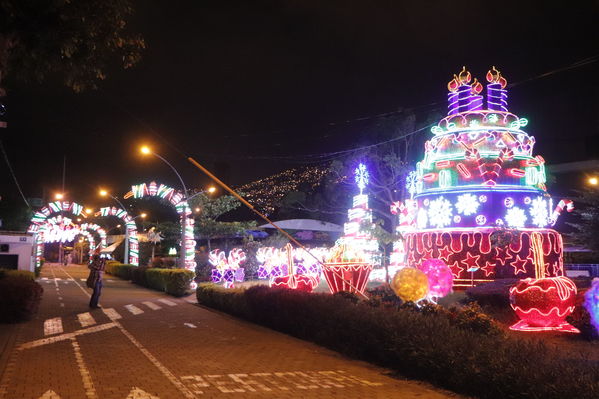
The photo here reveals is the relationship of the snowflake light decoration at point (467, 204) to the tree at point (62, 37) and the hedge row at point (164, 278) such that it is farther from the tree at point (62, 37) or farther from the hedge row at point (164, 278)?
the tree at point (62, 37)

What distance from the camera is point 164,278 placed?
90.2ft

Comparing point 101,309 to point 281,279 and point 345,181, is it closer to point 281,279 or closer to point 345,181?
point 281,279

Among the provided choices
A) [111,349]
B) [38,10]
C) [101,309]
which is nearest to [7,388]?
[111,349]

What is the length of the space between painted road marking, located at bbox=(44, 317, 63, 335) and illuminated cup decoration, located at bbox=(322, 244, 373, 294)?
8.24m

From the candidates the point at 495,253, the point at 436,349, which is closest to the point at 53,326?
the point at 436,349

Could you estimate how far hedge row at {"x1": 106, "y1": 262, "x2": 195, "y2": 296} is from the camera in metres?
25.8

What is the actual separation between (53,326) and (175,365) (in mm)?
6018

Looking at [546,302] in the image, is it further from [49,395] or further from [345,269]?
[49,395]

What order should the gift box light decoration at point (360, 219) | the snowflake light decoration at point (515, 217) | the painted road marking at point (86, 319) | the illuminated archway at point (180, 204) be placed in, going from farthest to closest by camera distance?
the gift box light decoration at point (360, 219), the illuminated archway at point (180, 204), the snowflake light decoration at point (515, 217), the painted road marking at point (86, 319)

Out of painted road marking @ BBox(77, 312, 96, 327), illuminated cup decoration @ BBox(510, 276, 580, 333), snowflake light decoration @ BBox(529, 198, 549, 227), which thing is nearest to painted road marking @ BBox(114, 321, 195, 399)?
painted road marking @ BBox(77, 312, 96, 327)

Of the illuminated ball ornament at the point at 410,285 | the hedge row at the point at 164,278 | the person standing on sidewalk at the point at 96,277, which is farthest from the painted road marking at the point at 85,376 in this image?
the hedge row at the point at 164,278

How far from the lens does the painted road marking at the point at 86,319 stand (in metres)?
15.0

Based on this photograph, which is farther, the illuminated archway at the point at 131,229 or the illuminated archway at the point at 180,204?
the illuminated archway at the point at 131,229

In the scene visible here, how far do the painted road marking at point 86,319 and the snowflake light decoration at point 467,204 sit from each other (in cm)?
1544
